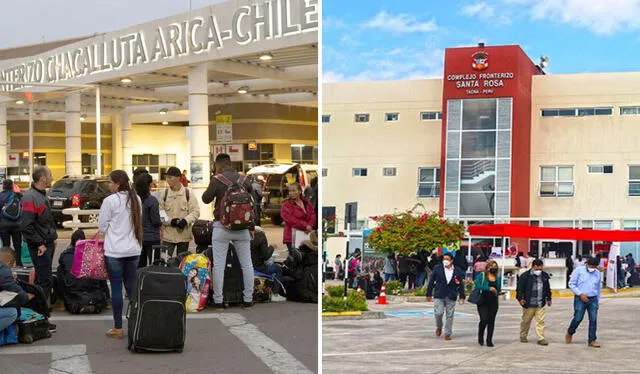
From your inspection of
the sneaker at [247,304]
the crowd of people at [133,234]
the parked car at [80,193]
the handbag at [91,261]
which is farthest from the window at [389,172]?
the handbag at [91,261]

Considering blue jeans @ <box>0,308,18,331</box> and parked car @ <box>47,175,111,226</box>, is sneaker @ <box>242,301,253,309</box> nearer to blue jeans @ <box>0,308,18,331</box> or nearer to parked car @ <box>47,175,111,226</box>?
blue jeans @ <box>0,308,18,331</box>

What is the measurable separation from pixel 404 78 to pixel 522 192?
3.16 metres

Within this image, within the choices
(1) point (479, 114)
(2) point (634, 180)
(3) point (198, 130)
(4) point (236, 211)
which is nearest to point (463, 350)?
(4) point (236, 211)

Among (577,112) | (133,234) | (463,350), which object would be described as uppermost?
(577,112)

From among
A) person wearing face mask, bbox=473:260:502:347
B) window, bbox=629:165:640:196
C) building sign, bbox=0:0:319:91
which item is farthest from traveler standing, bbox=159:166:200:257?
window, bbox=629:165:640:196

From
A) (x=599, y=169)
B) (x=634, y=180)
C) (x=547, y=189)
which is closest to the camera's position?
(x=599, y=169)

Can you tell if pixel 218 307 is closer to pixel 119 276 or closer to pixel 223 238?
pixel 223 238

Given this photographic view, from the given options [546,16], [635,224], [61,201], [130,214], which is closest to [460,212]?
[635,224]

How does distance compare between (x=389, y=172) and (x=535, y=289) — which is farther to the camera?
(x=389, y=172)

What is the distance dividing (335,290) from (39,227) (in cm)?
387

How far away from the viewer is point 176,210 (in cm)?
706

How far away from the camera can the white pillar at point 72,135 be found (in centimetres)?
2256

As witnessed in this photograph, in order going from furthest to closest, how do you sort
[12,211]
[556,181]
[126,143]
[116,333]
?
[126,143]
[556,181]
[12,211]
[116,333]

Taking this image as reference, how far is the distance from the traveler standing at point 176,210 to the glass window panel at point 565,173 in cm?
898
